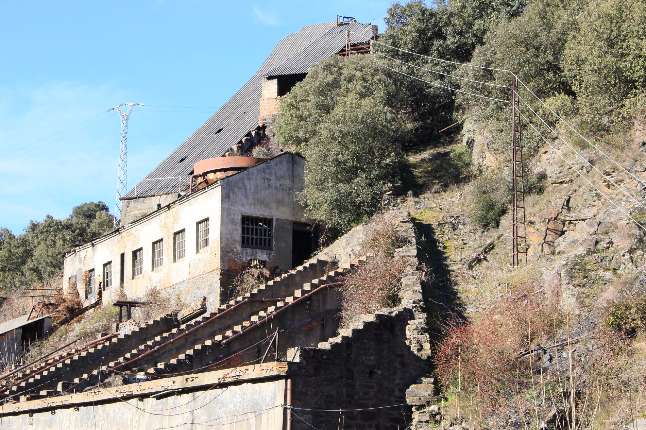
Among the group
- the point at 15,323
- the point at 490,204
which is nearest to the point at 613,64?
the point at 490,204

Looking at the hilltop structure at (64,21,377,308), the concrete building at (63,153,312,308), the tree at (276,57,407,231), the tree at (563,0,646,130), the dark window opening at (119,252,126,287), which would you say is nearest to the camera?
the tree at (563,0,646,130)

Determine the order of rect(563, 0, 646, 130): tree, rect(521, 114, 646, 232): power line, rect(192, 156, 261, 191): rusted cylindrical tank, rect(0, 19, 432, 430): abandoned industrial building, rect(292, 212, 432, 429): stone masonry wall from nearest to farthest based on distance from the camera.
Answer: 1. rect(292, 212, 432, 429): stone masonry wall
2. rect(0, 19, 432, 430): abandoned industrial building
3. rect(521, 114, 646, 232): power line
4. rect(563, 0, 646, 130): tree
5. rect(192, 156, 261, 191): rusted cylindrical tank

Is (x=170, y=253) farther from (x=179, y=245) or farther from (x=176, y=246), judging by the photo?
(x=179, y=245)

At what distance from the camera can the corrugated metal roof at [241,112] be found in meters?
63.2

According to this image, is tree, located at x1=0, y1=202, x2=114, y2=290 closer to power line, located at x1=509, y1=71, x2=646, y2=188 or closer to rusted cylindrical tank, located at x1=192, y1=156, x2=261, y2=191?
rusted cylindrical tank, located at x1=192, y1=156, x2=261, y2=191

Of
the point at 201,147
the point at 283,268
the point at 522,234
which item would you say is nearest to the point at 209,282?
the point at 283,268

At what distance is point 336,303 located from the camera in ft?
142

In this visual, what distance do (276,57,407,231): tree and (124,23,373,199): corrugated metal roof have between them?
656 centimetres

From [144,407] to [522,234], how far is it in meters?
14.0

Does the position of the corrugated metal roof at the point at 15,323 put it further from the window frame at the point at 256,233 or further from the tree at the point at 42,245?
the window frame at the point at 256,233

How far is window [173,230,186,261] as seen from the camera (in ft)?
172

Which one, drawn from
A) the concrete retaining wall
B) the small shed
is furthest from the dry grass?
the small shed

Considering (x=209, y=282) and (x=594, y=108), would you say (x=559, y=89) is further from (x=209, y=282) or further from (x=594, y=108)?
(x=209, y=282)

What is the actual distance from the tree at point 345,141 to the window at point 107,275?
9.15 metres
